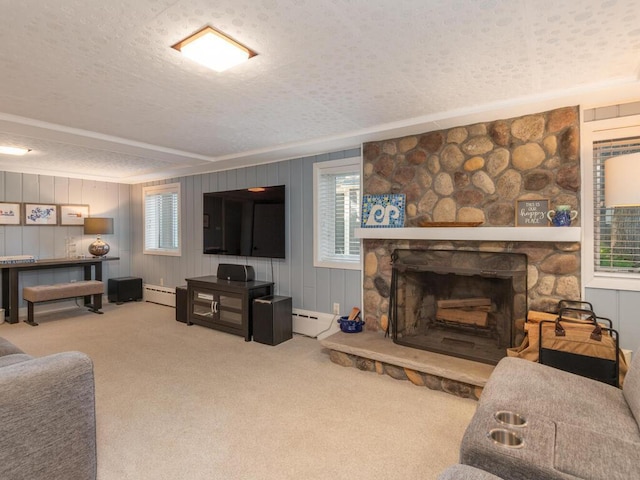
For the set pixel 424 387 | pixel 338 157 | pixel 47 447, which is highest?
pixel 338 157

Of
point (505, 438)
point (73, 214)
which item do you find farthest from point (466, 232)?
point (73, 214)

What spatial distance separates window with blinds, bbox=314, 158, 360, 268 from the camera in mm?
3822

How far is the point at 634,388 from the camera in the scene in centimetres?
160

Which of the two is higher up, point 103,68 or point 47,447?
point 103,68

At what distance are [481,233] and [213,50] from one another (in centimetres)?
229

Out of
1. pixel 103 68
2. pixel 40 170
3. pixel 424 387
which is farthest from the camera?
pixel 40 170

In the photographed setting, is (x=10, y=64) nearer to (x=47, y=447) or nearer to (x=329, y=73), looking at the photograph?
(x=329, y=73)

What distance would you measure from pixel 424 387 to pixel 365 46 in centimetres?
247

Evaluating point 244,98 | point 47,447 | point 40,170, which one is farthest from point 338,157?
point 40,170

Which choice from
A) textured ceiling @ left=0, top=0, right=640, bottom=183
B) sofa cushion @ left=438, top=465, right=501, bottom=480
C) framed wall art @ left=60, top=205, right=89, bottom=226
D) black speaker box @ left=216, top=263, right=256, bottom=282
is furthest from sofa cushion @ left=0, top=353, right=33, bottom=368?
framed wall art @ left=60, top=205, right=89, bottom=226

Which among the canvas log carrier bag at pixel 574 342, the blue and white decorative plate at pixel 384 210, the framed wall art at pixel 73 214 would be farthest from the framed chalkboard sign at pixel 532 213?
the framed wall art at pixel 73 214

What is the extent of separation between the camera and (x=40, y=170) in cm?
515

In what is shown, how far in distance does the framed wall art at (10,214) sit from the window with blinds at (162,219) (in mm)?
1701

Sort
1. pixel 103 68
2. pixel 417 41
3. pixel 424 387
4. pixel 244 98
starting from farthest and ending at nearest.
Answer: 1. pixel 424 387
2. pixel 244 98
3. pixel 103 68
4. pixel 417 41
